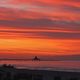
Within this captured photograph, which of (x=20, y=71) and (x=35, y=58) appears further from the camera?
(x=35, y=58)

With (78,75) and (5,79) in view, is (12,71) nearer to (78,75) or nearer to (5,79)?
(5,79)

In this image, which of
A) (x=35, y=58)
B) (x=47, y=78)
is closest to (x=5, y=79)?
(x=47, y=78)

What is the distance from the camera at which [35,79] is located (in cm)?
3859

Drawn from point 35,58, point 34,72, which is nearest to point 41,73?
point 34,72

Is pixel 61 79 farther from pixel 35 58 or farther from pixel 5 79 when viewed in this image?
pixel 35 58

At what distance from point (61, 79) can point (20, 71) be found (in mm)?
3670

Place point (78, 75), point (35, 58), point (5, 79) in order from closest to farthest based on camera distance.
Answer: point (5, 79) → point (78, 75) → point (35, 58)

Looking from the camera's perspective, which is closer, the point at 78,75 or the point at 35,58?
the point at 78,75

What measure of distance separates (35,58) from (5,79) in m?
89.4

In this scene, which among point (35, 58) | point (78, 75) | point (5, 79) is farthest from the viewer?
point (35, 58)

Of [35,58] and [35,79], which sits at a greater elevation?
[35,58]

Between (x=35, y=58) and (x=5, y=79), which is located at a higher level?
(x=35, y=58)

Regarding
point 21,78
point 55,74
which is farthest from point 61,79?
point 21,78

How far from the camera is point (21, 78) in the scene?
38406 mm
